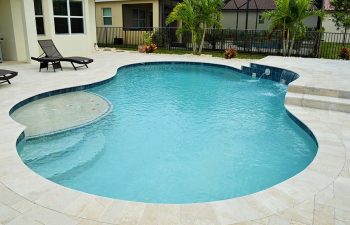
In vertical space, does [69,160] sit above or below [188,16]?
below

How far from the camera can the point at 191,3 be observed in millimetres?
15547

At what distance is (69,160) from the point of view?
5.10 m

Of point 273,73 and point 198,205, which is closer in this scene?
point 198,205

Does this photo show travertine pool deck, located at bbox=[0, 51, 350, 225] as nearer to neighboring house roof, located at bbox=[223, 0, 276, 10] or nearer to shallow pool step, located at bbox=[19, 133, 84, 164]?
shallow pool step, located at bbox=[19, 133, 84, 164]

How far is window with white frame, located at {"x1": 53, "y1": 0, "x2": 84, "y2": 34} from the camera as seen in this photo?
13812mm

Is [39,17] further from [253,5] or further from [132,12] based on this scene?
[253,5]

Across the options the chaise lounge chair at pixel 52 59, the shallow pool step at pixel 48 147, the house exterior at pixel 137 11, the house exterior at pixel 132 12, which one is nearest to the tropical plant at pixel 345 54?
the house exterior at pixel 137 11

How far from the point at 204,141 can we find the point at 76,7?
11.6m

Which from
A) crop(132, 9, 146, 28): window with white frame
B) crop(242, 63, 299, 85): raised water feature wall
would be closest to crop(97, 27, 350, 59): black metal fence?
crop(132, 9, 146, 28): window with white frame

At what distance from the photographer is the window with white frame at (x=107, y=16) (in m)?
21.2

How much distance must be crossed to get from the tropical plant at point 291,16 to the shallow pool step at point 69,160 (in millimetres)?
11345

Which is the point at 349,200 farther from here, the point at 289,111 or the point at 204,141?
the point at 289,111

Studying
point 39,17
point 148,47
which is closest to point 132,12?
point 148,47

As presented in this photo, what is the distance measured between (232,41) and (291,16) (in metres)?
3.93
